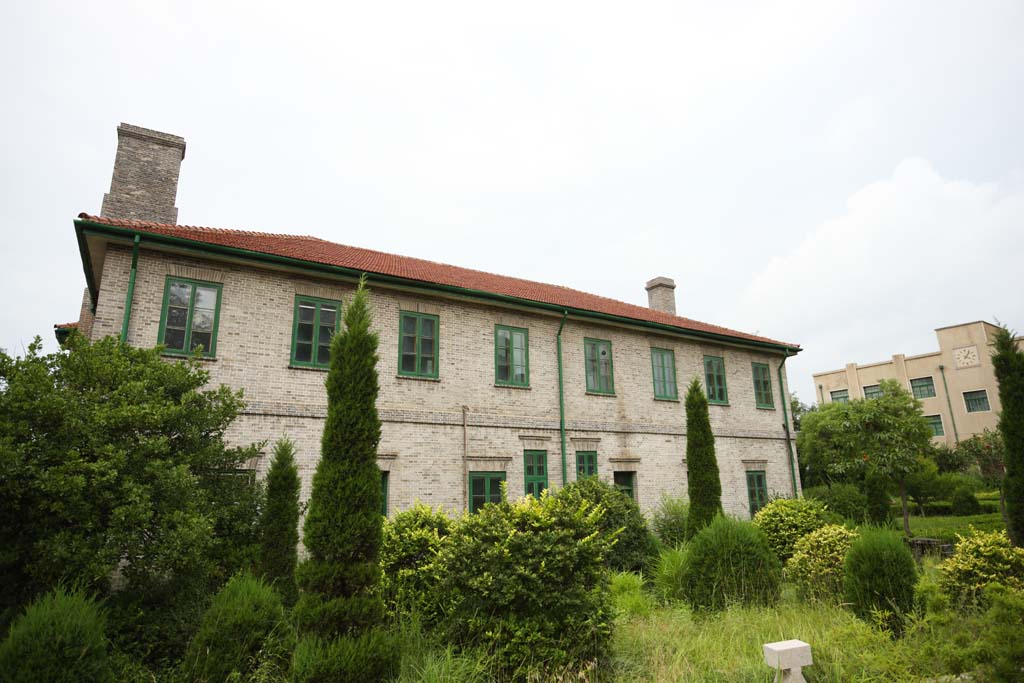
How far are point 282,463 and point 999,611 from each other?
965 centimetres

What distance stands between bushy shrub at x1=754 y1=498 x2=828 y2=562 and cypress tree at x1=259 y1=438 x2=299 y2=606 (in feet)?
31.2

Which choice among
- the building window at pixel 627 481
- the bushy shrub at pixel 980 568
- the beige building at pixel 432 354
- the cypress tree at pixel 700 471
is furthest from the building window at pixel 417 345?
the bushy shrub at pixel 980 568

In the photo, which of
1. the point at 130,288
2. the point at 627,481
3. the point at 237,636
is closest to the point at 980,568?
the point at 627,481

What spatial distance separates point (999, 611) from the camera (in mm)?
5695

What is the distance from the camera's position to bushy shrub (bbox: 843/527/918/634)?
296 inches

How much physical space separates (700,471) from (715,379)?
288 inches

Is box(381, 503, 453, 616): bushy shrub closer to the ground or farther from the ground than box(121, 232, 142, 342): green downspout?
closer to the ground

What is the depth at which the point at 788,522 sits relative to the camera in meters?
12.6

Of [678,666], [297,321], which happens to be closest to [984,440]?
[678,666]

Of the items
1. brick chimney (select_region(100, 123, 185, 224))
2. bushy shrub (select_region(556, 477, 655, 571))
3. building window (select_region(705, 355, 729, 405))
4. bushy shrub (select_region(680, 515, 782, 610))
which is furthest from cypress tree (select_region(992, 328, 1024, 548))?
brick chimney (select_region(100, 123, 185, 224))

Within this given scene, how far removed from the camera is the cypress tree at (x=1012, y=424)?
1038cm

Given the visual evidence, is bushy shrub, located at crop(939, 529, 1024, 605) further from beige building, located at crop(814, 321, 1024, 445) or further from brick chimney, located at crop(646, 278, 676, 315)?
beige building, located at crop(814, 321, 1024, 445)

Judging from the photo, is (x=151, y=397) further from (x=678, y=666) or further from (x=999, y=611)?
(x=999, y=611)

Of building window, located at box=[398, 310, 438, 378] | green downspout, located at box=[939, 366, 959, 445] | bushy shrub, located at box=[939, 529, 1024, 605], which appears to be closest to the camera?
bushy shrub, located at box=[939, 529, 1024, 605]
